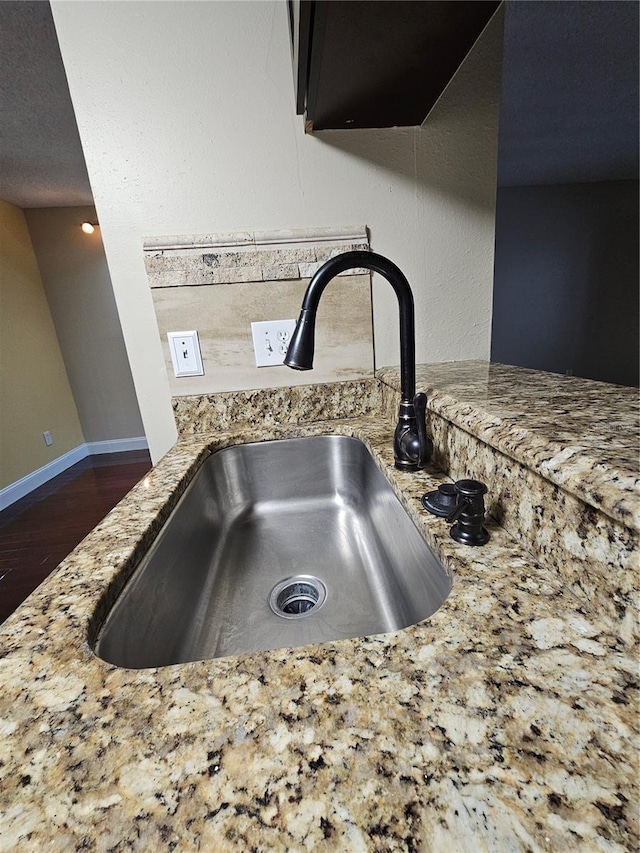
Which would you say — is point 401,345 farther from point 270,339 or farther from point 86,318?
point 86,318

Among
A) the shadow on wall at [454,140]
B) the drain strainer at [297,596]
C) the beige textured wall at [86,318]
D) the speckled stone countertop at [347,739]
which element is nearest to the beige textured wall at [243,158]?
the shadow on wall at [454,140]

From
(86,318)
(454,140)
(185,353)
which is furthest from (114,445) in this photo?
(454,140)

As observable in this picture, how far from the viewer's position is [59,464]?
144 inches

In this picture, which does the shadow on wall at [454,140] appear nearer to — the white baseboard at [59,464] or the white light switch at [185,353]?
the white light switch at [185,353]

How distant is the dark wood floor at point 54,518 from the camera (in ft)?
6.76

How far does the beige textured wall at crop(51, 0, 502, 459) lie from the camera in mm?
772

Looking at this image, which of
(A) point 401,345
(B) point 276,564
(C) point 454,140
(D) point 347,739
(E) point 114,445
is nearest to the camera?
(D) point 347,739

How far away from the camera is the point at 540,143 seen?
287cm

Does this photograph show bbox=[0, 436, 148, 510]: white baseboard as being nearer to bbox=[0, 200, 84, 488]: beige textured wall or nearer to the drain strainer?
bbox=[0, 200, 84, 488]: beige textured wall

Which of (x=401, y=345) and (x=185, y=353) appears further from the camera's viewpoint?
(x=185, y=353)

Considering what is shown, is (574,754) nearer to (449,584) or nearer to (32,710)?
(449,584)

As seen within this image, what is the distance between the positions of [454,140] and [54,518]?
3.26 m

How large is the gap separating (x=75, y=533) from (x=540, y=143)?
15.0 ft

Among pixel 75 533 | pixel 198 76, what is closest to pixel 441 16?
pixel 198 76
